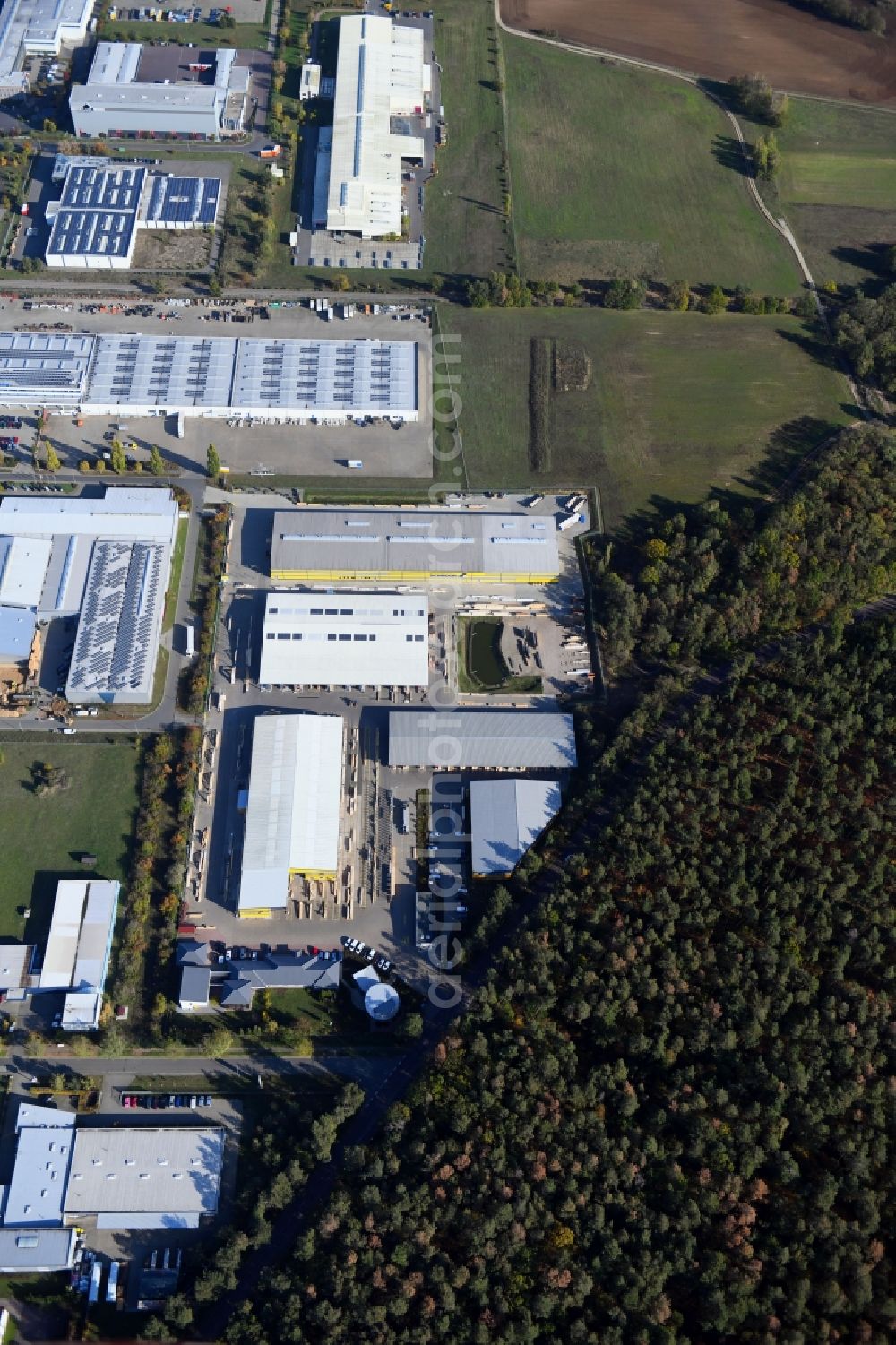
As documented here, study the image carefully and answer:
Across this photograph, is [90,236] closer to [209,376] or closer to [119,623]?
[209,376]

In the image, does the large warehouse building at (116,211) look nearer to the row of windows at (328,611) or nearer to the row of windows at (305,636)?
the row of windows at (328,611)

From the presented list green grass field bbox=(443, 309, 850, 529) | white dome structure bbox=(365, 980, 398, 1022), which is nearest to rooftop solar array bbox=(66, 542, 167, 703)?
white dome structure bbox=(365, 980, 398, 1022)

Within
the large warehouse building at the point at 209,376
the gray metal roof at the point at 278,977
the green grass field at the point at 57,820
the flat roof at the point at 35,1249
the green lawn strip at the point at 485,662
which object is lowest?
the flat roof at the point at 35,1249

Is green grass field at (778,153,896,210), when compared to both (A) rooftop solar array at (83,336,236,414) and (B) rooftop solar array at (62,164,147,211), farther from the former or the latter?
(B) rooftop solar array at (62,164,147,211)

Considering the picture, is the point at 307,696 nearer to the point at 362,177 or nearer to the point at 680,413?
the point at 680,413

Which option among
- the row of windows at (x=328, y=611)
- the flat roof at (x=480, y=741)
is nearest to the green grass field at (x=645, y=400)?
the row of windows at (x=328, y=611)

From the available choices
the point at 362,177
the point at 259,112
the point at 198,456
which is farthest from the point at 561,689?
the point at 259,112
